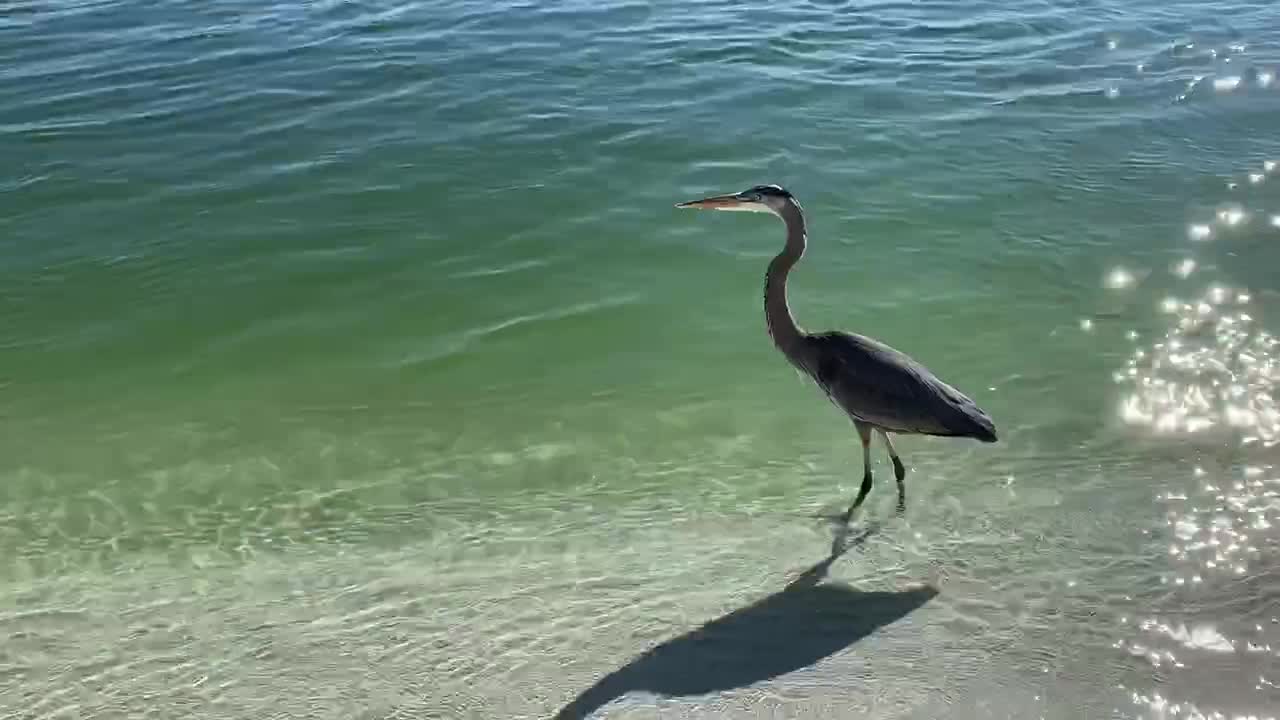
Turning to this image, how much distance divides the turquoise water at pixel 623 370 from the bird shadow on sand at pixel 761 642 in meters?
0.02

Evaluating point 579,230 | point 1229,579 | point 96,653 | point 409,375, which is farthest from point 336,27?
point 1229,579

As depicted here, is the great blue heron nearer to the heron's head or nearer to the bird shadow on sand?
the heron's head

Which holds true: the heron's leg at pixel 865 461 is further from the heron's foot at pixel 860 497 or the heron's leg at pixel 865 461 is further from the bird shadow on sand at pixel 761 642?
the bird shadow on sand at pixel 761 642

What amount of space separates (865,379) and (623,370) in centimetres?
217

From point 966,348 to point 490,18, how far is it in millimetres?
9346

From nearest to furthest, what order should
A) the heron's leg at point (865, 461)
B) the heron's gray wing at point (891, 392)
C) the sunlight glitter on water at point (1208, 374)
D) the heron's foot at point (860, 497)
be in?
the heron's gray wing at point (891, 392) < the heron's foot at point (860, 497) < the heron's leg at point (865, 461) < the sunlight glitter on water at point (1208, 374)

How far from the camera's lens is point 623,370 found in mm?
8312

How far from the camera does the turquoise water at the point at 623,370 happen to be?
5.43 meters

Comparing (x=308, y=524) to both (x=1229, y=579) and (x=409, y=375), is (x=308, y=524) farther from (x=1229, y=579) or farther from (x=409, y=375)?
(x=1229, y=579)

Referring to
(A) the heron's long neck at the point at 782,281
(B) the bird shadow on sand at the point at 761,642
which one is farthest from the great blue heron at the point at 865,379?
(B) the bird shadow on sand at the point at 761,642

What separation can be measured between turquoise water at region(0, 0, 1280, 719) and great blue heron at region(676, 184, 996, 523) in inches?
15.8

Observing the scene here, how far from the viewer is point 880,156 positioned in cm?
1133

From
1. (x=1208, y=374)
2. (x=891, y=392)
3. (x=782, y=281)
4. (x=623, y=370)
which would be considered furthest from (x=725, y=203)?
(x=1208, y=374)

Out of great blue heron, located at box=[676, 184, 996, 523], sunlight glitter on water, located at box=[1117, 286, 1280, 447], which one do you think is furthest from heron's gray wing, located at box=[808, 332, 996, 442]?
sunlight glitter on water, located at box=[1117, 286, 1280, 447]
